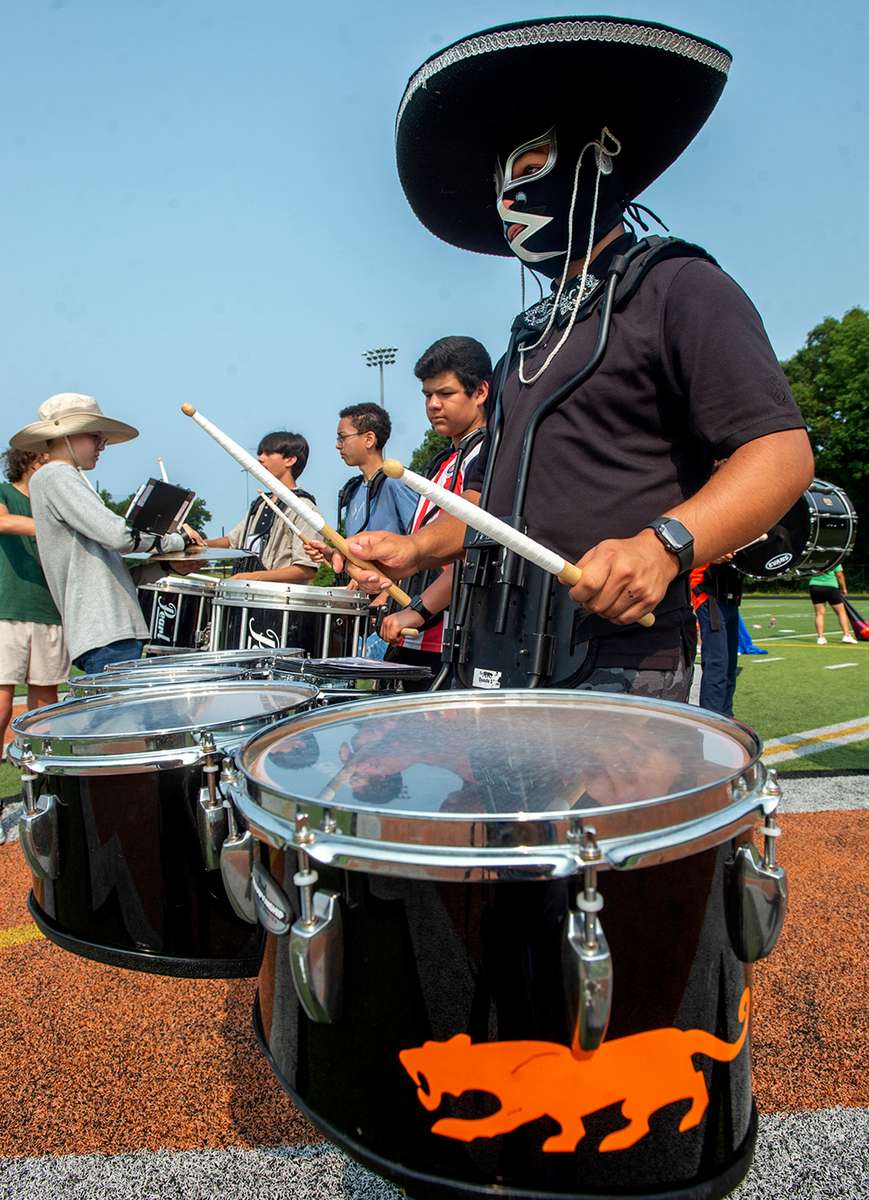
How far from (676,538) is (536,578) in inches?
13.9

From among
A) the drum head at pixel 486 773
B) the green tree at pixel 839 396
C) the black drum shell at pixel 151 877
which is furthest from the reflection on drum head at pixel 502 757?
the green tree at pixel 839 396

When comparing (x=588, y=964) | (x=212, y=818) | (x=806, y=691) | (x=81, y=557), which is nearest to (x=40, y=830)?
(x=212, y=818)

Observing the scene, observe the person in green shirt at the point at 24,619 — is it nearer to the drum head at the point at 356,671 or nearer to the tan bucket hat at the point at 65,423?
the tan bucket hat at the point at 65,423

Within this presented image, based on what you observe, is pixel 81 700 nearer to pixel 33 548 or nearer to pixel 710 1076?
pixel 710 1076

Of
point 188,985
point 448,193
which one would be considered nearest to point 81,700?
point 188,985

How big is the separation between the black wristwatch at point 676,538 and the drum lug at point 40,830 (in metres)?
1.43

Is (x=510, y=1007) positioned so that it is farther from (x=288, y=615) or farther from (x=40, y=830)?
(x=288, y=615)

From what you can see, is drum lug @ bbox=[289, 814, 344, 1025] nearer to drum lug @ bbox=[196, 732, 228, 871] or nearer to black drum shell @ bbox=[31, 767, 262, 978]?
drum lug @ bbox=[196, 732, 228, 871]

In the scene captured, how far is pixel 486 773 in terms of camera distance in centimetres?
117

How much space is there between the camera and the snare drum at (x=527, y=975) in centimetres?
89

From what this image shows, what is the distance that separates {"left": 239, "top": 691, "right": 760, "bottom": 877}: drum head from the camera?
2.93 feet

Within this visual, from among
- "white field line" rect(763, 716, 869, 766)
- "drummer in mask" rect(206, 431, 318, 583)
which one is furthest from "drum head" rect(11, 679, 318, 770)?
"white field line" rect(763, 716, 869, 766)

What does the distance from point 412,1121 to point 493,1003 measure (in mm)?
179

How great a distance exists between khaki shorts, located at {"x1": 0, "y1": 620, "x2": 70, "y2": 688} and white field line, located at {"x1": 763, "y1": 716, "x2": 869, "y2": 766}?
4.35 meters
